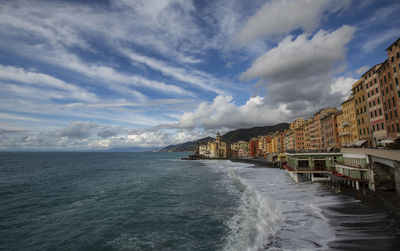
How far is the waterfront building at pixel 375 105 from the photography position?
137 feet

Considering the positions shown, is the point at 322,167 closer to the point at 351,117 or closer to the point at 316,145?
the point at 351,117

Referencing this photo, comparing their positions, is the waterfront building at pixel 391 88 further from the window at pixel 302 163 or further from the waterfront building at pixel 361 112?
the window at pixel 302 163

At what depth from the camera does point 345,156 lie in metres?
42.3

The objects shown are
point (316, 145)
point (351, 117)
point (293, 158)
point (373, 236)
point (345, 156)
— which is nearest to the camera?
point (373, 236)

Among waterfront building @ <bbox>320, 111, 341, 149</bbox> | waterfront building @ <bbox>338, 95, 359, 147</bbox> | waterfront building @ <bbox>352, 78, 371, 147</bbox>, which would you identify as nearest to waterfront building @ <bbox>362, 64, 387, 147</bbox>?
waterfront building @ <bbox>352, 78, 371, 147</bbox>

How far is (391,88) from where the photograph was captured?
37.3 metres

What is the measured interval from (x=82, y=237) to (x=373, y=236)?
83.7 ft

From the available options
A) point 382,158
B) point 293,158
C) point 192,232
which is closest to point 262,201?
point 192,232

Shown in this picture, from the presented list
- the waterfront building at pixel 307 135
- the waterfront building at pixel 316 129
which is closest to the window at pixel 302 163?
the waterfront building at pixel 316 129

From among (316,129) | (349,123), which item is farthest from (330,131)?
(349,123)

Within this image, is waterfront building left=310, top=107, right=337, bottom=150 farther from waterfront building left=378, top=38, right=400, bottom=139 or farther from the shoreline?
the shoreline

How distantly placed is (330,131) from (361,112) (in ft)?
101

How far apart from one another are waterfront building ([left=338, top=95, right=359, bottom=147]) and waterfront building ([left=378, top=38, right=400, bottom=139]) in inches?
753

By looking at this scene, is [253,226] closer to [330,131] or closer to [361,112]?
[361,112]
